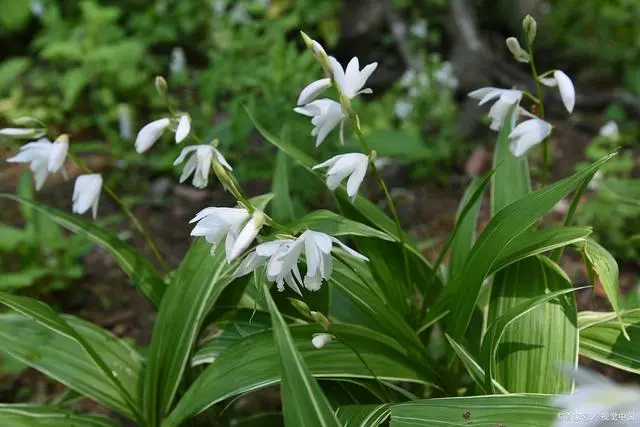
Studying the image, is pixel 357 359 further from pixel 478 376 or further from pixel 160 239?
pixel 160 239

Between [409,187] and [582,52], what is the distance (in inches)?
72.3

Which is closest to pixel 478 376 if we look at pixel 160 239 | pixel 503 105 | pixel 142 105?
pixel 503 105

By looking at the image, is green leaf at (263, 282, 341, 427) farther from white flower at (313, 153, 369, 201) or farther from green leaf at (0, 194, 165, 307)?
green leaf at (0, 194, 165, 307)

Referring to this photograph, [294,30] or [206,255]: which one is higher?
[294,30]

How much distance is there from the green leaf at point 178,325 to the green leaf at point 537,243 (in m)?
0.73

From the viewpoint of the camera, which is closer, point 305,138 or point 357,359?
point 357,359

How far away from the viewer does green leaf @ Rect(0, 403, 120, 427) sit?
1.73 m

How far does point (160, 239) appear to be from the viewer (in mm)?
3484

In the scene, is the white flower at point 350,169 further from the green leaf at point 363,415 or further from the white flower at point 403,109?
the white flower at point 403,109

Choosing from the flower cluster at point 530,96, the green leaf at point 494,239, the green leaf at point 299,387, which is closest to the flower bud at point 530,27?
the flower cluster at point 530,96

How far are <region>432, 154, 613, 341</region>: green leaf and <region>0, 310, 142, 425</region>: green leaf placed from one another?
97 cm

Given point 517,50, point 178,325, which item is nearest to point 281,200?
point 178,325

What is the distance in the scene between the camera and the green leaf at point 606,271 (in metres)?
1.61

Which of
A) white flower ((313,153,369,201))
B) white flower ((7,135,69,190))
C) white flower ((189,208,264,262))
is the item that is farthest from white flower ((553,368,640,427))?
white flower ((7,135,69,190))
